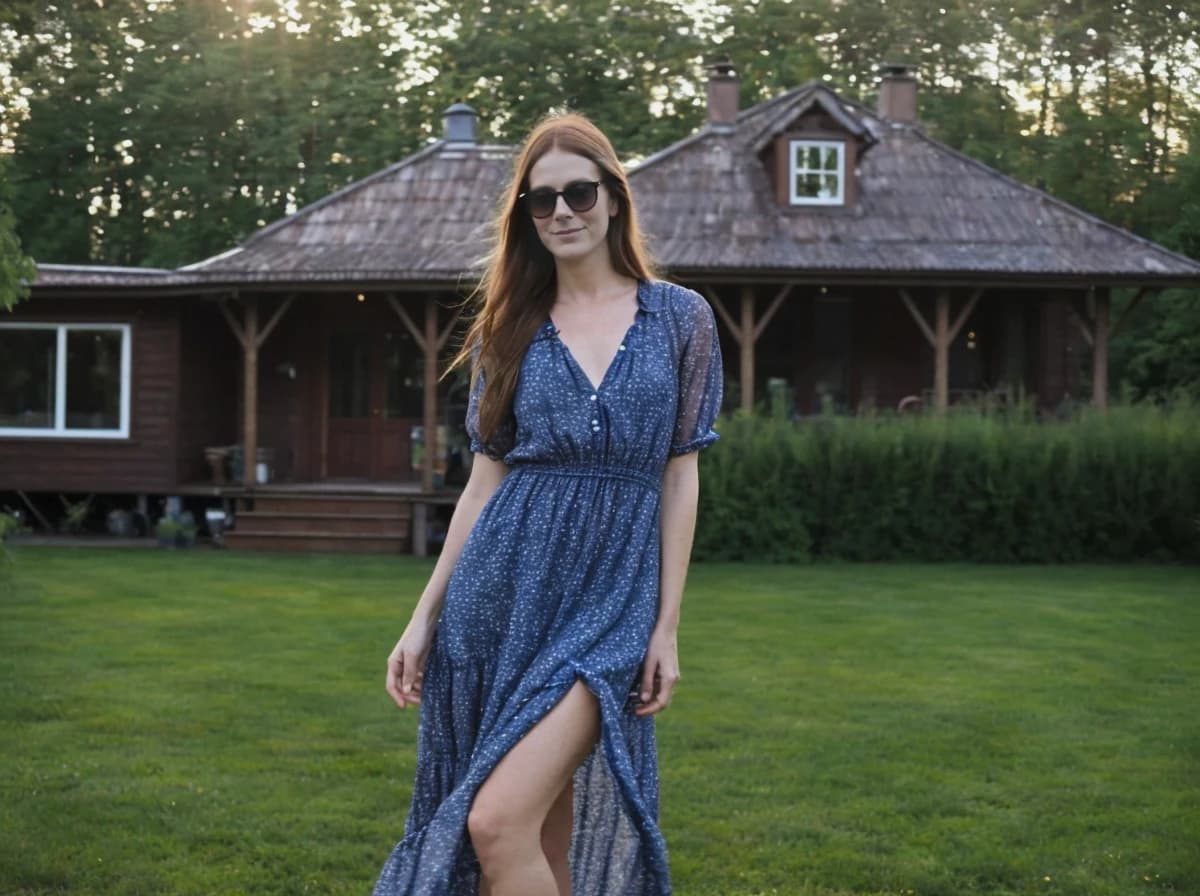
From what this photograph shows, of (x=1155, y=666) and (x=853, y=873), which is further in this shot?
(x=1155, y=666)

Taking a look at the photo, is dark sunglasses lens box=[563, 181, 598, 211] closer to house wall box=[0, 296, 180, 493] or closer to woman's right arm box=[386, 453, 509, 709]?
woman's right arm box=[386, 453, 509, 709]

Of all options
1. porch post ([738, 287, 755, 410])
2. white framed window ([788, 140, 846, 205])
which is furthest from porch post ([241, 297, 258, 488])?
white framed window ([788, 140, 846, 205])

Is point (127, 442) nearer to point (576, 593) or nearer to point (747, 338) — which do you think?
point (747, 338)

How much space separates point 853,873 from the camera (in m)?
5.18

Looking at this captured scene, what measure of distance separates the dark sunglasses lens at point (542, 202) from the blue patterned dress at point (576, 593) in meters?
0.24

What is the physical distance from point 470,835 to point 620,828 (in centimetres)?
42

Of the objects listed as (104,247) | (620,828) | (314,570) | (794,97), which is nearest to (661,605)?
(620,828)

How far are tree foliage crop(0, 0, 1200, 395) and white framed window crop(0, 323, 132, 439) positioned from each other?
1102cm

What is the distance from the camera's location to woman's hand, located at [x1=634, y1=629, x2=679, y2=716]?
126 inches

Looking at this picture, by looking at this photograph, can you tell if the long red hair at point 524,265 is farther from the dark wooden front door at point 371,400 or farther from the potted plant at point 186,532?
the dark wooden front door at point 371,400

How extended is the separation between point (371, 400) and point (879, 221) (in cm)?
687

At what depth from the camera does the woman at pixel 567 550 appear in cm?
310

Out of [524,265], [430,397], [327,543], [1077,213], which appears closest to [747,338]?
[430,397]

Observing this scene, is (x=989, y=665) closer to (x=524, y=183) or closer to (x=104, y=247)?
(x=524, y=183)
